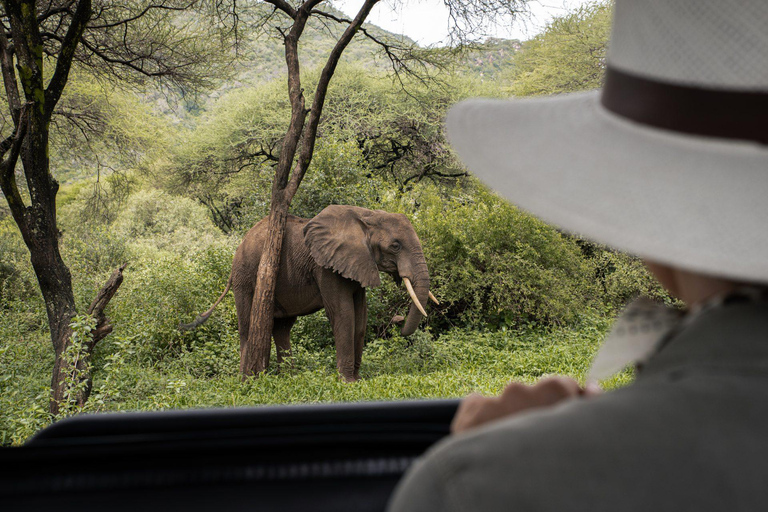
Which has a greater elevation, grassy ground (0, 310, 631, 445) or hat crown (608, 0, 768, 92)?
hat crown (608, 0, 768, 92)

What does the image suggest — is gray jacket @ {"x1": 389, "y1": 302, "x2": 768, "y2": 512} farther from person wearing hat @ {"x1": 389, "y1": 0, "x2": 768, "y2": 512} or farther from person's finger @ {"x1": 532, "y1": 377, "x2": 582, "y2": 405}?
person's finger @ {"x1": 532, "y1": 377, "x2": 582, "y2": 405}

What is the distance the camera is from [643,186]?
0.60m

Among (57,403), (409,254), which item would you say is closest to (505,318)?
(409,254)

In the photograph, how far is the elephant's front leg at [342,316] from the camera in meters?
6.67

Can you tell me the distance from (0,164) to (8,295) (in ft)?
25.5

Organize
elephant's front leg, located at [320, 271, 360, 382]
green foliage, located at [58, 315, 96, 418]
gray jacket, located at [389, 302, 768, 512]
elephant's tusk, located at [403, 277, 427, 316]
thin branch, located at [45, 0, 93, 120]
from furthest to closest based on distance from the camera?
1. elephant's front leg, located at [320, 271, 360, 382]
2. elephant's tusk, located at [403, 277, 427, 316]
3. thin branch, located at [45, 0, 93, 120]
4. green foliage, located at [58, 315, 96, 418]
5. gray jacket, located at [389, 302, 768, 512]

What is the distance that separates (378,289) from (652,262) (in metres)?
8.96

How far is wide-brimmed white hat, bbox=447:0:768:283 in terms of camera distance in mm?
549

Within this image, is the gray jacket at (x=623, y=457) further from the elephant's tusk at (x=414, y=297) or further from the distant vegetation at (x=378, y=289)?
the elephant's tusk at (x=414, y=297)

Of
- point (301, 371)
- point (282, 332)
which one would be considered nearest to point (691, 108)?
point (301, 371)

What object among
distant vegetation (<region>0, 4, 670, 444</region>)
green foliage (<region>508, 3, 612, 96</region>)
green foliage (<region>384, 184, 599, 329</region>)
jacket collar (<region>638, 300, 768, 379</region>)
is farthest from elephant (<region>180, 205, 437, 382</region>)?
green foliage (<region>508, 3, 612, 96</region>)

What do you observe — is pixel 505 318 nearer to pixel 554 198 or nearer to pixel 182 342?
pixel 182 342

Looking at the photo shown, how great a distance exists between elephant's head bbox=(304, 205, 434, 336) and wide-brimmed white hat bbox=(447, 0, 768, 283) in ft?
18.2

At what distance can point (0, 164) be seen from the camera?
517 centimetres
